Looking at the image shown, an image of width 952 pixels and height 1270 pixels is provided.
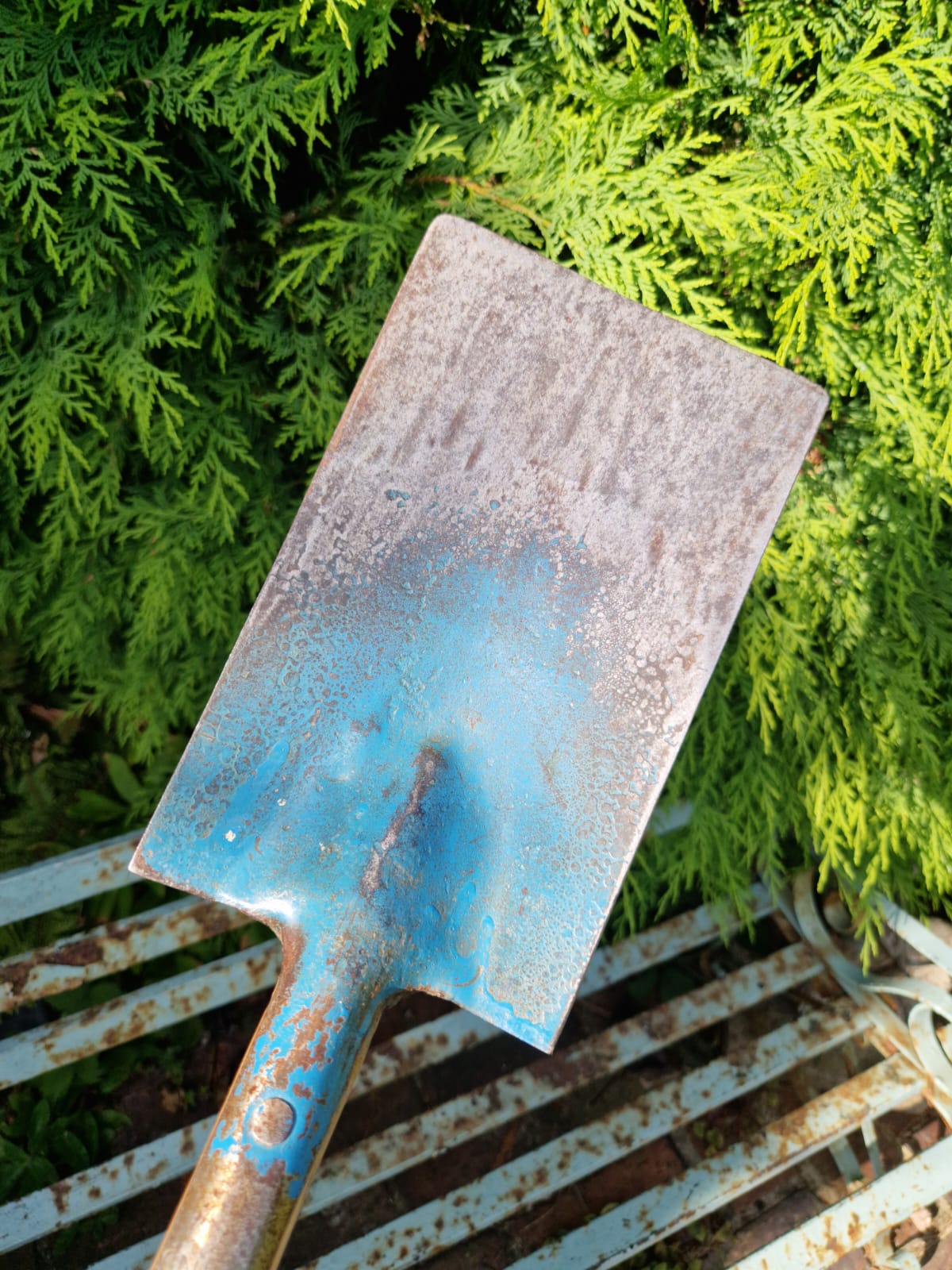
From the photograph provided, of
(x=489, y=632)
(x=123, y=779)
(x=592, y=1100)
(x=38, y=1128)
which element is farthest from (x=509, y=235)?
(x=38, y=1128)

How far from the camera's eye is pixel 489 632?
58.8 inches

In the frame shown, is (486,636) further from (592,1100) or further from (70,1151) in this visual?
(70,1151)

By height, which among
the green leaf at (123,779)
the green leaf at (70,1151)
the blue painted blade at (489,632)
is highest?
the blue painted blade at (489,632)

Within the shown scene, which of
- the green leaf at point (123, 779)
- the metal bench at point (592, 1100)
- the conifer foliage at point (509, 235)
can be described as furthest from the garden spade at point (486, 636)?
the green leaf at point (123, 779)

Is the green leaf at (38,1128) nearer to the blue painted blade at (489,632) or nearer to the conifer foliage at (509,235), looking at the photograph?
the conifer foliage at (509,235)

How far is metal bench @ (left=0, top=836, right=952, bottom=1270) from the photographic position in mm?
2141

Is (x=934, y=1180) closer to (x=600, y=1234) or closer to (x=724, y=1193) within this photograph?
(x=724, y=1193)

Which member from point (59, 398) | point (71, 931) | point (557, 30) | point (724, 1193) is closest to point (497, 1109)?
point (724, 1193)

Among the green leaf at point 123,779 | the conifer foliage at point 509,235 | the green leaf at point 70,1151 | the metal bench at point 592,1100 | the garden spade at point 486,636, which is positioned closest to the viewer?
the garden spade at point 486,636

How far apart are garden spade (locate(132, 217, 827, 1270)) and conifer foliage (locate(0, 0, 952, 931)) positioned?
0.55 metres

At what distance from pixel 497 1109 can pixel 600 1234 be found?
0.37 m

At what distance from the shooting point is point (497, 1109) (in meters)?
2.30

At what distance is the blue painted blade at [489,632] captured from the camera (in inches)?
56.2

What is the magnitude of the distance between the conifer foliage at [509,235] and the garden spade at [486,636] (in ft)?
1.82
